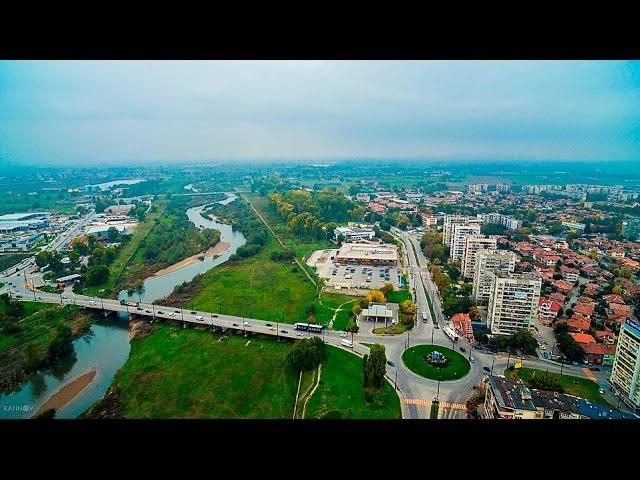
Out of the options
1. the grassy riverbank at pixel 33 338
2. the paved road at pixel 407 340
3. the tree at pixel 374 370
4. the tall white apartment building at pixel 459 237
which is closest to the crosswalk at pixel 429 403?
the paved road at pixel 407 340

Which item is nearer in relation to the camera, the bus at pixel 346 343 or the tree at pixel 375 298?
the bus at pixel 346 343

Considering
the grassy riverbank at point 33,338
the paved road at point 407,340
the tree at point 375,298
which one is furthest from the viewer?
the tree at point 375,298

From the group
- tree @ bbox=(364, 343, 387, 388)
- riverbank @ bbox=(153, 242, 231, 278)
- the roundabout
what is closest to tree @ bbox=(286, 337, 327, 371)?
tree @ bbox=(364, 343, 387, 388)

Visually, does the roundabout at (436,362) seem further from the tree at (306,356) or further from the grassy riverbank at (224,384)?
the tree at (306,356)

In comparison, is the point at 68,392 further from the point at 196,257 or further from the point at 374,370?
the point at 196,257

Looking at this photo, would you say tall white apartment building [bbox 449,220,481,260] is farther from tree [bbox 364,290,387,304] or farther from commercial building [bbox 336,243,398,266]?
tree [bbox 364,290,387,304]

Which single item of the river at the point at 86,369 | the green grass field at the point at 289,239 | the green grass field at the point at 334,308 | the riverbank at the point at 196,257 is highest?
the green grass field at the point at 334,308
